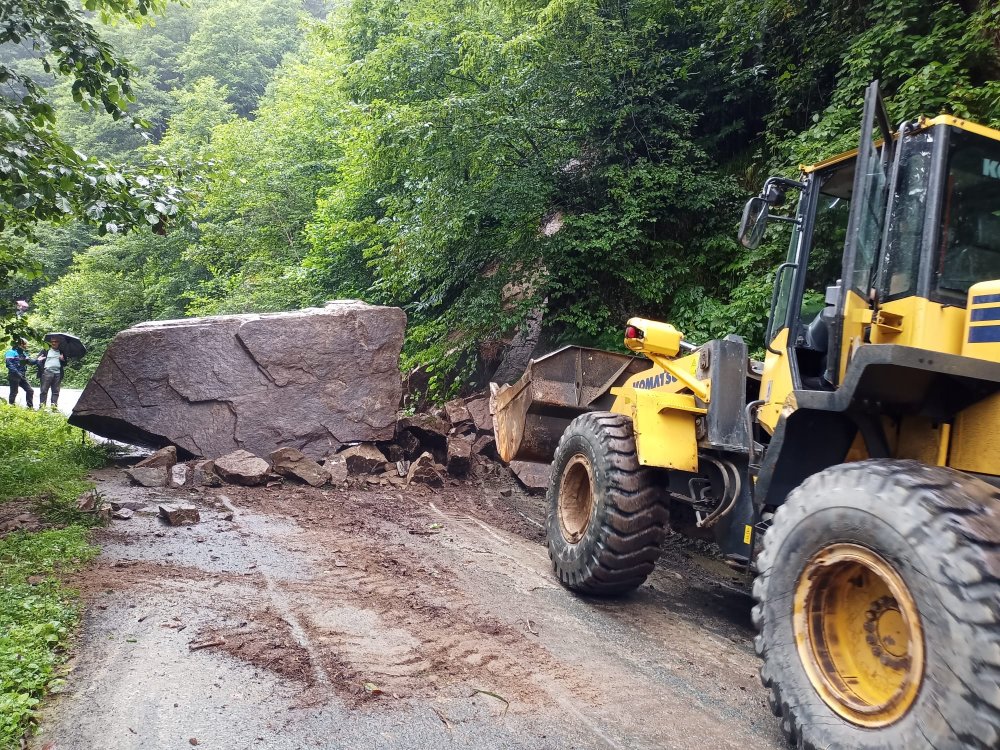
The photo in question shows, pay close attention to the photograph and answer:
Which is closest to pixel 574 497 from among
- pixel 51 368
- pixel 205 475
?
pixel 205 475

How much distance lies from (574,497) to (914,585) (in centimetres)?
315

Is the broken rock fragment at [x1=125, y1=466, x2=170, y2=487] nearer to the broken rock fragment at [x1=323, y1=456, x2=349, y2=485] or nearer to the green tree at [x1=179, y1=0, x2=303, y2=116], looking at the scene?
the broken rock fragment at [x1=323, y1=456, x2=349, y2=485]

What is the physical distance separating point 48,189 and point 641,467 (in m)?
4.79

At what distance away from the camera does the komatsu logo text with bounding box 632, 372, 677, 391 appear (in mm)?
5094

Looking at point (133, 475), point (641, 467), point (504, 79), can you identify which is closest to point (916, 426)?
point (641, 467)

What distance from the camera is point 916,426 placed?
3.08 metres

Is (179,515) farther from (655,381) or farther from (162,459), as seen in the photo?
(655,381)

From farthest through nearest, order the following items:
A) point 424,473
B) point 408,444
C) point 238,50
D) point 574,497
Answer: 1. point 238,50
2. point 408,444
3. point 424,473
4. point 574,497

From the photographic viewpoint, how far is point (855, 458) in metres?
3.46

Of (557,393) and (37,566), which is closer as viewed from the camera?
(37,566)

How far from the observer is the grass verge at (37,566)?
3.06 meters

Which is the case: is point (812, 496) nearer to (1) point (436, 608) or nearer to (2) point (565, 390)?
(1) point (436, 608)

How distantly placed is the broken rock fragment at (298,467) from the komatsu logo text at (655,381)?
13.2ft

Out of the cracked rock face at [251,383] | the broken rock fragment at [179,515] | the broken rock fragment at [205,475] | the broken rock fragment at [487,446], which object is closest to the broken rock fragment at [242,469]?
the broken rock fragment at [205,475]
